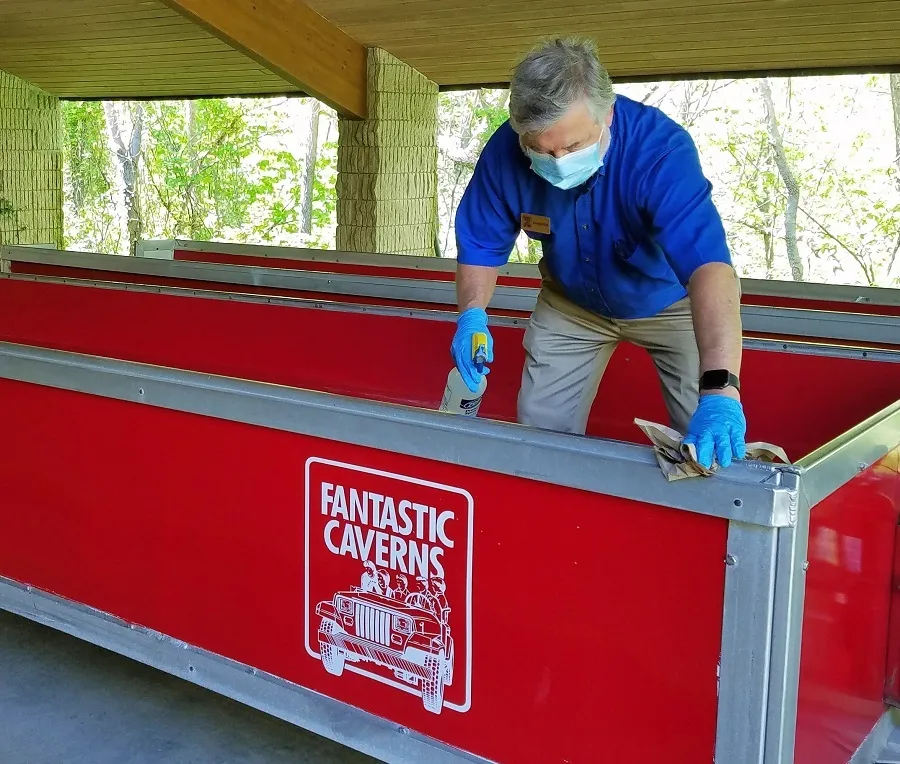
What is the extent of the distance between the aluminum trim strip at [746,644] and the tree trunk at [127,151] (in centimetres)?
1498

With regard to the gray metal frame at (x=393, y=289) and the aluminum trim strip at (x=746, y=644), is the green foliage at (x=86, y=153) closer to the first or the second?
the gray metal frame at (x=393, y=289)

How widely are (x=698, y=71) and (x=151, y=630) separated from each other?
5247mm

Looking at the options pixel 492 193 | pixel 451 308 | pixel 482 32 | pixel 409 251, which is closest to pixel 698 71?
pixel 482 32

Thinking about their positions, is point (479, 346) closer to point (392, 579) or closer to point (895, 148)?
point (392, 579)

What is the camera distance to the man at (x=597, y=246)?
162 cm

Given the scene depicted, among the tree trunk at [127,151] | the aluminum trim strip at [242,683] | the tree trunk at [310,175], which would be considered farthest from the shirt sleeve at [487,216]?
the tree trunk at [127,151]

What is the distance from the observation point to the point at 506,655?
1.50 m

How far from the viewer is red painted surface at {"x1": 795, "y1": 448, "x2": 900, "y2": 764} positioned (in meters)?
1.34

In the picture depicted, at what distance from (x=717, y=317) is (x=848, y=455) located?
32cm

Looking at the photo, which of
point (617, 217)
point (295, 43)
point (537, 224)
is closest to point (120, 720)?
point (537, 224)

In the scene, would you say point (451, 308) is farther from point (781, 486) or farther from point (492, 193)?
point (781, 486)

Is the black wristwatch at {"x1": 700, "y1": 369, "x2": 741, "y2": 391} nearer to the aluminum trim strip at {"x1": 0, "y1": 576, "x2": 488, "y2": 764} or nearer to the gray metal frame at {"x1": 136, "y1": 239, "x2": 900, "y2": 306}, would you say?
the aluminum trim strip at {"x1": 0, "y1": 576, "x2": 488, "y2": 764}

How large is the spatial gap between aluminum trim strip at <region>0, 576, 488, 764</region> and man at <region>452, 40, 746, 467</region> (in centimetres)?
70

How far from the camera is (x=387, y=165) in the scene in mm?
6730
